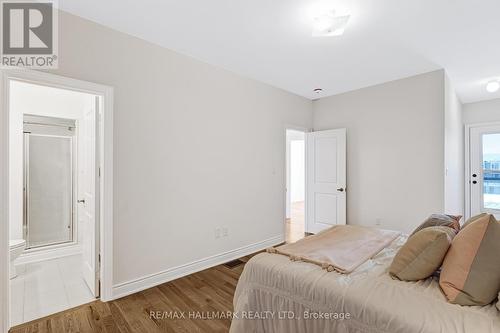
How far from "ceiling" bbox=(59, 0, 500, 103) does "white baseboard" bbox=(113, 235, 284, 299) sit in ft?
8.46

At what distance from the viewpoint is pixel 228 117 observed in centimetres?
348

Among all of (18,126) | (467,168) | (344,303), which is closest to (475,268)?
(344,303)

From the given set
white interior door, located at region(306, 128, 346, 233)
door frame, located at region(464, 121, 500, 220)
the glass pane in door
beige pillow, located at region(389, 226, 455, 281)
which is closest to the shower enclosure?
white interior door, located at region(306, 128, 346, 233)

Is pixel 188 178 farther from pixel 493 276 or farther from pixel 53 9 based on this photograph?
pixel 493 276

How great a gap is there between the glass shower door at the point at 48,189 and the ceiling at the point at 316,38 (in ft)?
7.67

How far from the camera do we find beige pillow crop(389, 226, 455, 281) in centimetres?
140

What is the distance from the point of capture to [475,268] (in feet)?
3.99

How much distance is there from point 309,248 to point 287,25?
207 cm

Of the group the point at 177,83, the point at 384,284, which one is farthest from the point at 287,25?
the point at 384,284

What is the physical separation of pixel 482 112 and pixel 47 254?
8046 millimetres

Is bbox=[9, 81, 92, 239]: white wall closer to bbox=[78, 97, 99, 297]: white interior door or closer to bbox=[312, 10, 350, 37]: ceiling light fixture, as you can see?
bbox=[78, 97, 99, 297]: white interior door

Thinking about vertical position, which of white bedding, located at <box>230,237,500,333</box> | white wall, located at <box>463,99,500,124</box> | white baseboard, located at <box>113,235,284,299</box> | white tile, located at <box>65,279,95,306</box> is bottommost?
white tile, located at <box>65,279,95,306</box>

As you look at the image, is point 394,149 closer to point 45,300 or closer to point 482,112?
point 482,112

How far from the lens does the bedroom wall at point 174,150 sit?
2479 millimetres
